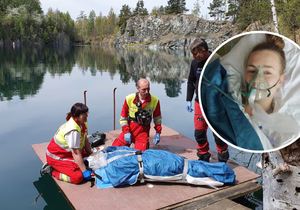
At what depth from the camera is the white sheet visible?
1340 mm

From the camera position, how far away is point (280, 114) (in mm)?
1376

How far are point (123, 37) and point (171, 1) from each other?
1619 centimetres

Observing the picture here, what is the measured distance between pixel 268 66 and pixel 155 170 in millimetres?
2204

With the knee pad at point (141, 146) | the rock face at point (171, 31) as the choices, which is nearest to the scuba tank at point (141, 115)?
the knee pad at point (141, 146)

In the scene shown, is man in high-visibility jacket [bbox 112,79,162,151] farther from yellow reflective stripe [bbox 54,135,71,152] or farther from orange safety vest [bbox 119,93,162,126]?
yellow reflective stripe [bbox 54,135,71,152]

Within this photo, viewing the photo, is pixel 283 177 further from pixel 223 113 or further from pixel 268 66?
pixel 268 66

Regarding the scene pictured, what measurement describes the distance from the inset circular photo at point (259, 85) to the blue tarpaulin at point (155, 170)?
6.27 ft

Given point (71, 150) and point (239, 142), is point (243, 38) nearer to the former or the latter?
point (239, 142)

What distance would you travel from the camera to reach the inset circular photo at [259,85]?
1342mm

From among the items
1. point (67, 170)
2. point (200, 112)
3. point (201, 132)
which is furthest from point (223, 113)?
point (67, 170)

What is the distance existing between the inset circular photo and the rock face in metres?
48.5

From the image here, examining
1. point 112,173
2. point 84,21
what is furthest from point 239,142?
point 84,21

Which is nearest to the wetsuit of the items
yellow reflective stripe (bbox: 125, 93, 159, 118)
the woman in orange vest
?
yellow reflective stripe (bbox: 125, 93, 159, 118)

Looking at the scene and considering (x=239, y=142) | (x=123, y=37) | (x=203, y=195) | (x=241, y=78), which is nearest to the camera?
(x=241, y=78)
